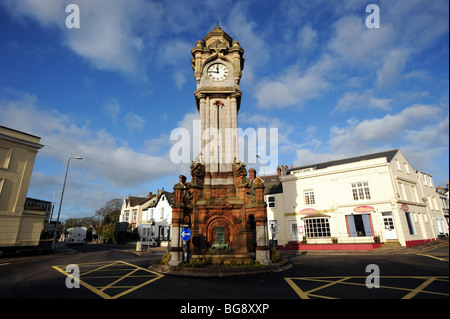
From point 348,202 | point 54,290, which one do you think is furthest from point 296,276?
point 348,202

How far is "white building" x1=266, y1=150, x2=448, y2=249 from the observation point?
84.8 feet

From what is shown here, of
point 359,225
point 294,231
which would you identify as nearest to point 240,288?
point 359,225

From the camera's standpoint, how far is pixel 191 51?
21.7 metres

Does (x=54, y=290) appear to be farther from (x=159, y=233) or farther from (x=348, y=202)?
(x=159, y=233)

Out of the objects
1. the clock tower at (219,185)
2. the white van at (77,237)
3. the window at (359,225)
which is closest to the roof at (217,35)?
the clock tower at (219,185)

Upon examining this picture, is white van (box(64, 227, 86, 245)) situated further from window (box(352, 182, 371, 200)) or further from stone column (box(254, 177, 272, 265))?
window (box(352, 182, 371, 200))

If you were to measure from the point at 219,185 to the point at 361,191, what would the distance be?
820 inches

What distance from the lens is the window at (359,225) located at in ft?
87.7

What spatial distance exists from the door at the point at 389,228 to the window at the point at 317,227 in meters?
6.12

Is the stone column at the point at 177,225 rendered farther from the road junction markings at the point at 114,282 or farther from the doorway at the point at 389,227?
the doorway at the point at 389,227

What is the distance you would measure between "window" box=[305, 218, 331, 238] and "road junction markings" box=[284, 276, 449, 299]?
63.8 ft

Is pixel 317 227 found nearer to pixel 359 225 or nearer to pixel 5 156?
pixel 359 225

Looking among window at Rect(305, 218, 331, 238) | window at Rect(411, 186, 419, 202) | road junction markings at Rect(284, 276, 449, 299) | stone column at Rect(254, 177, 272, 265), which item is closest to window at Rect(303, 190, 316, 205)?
window at Rect(305, 218, 331, 238)
